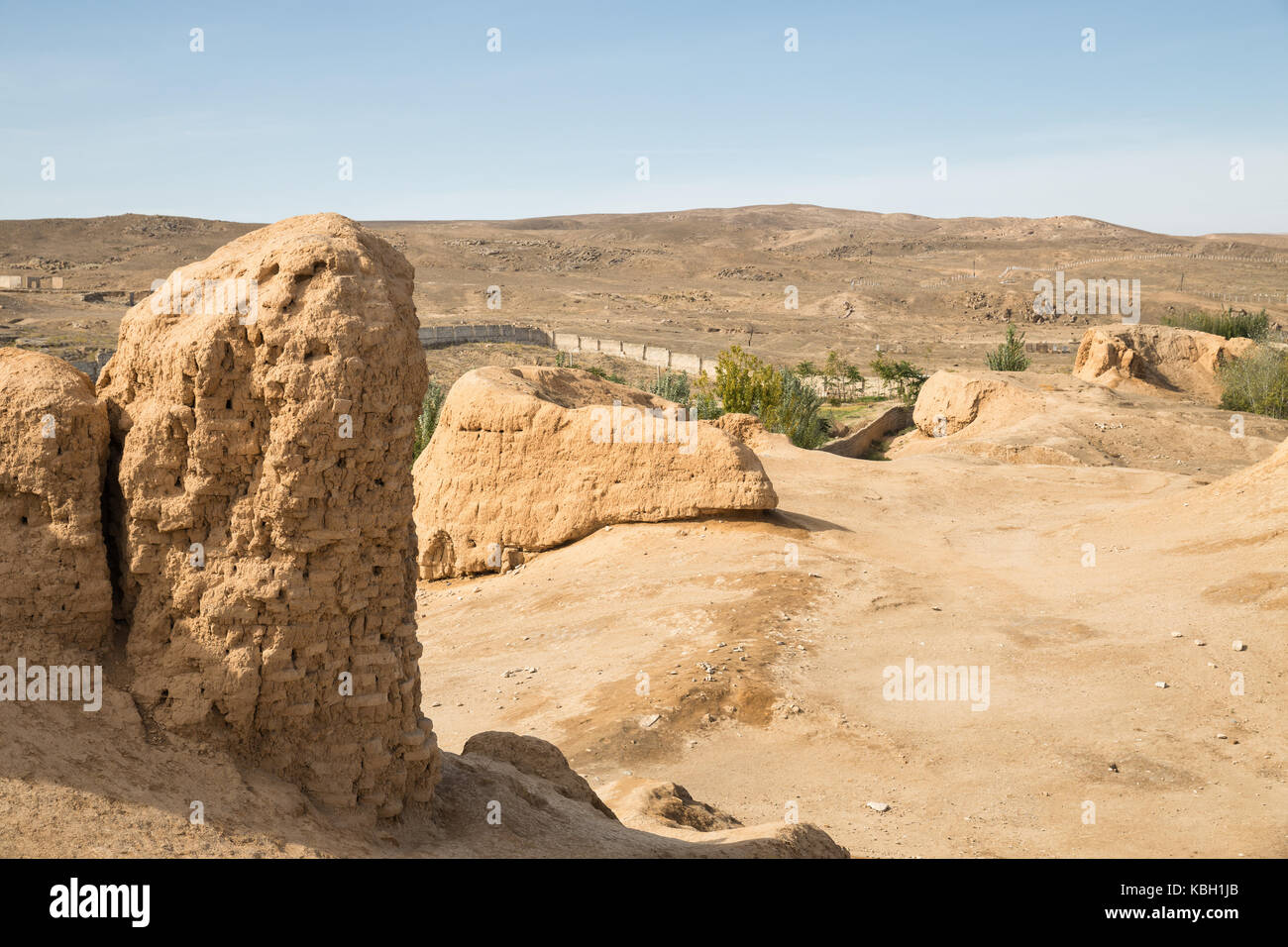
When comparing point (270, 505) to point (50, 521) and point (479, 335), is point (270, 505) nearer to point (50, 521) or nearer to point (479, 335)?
point (50, 521)

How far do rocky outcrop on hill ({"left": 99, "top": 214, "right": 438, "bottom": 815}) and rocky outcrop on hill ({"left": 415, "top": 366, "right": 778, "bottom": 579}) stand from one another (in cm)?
879

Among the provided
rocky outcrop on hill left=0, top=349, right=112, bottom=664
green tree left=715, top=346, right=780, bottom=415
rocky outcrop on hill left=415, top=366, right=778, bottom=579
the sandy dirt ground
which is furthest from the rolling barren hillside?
rocky outcrop on hill left=0, top=349, right=112, bottom=664

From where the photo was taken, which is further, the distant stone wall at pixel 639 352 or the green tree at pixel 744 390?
the distant stone wall at pixel 639 352

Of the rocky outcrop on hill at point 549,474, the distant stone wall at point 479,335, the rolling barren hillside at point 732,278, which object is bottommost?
the rocky outcrop on hill at point 549,474

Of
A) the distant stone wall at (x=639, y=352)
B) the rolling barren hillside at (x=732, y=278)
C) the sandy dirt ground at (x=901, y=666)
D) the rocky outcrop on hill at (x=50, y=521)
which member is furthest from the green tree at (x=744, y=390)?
the rocky outcrop on hill at (x=50, y=521)

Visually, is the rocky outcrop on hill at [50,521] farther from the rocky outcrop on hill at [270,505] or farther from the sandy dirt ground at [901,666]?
the sandy dirt ground at [901,666]

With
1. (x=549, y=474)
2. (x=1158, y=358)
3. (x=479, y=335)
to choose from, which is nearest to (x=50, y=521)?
(x=549, y=474)

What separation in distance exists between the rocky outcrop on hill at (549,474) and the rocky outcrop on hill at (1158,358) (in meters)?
19.2

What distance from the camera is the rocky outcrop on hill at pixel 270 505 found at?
4.82 meters

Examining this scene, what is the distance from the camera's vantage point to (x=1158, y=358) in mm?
30656

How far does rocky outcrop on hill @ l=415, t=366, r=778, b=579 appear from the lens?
45.3 feet

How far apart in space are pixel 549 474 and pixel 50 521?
31.7ft

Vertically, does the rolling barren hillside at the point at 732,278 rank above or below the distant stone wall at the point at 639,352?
above
